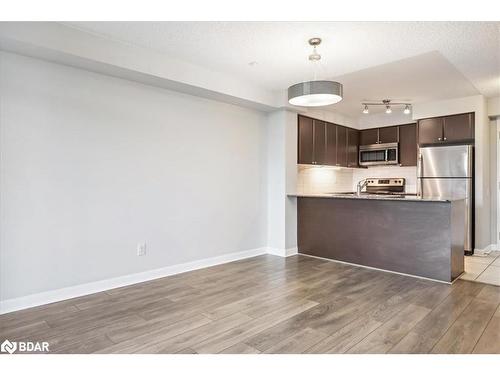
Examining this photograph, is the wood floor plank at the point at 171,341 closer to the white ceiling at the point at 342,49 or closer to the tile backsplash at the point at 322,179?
the white ceiling at the point at 342,49

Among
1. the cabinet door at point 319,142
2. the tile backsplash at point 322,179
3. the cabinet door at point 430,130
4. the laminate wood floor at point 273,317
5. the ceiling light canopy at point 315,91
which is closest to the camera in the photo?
the laminate wood floor at point 273,317

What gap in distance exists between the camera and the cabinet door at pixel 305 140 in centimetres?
531

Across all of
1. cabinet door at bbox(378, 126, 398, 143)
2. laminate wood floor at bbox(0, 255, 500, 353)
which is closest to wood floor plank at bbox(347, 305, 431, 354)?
laminate wood floor at bbox(0, 255, 500, 353)

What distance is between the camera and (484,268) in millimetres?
4234

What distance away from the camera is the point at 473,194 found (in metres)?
5.03

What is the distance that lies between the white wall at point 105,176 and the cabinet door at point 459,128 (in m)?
3.42

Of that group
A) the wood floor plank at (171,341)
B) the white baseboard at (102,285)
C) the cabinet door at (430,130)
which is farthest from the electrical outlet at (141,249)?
the cabinet door at (430,130)

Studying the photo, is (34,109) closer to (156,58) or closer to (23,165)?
(23,165)

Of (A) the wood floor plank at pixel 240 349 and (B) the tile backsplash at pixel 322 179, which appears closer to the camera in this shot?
(A) the wood floor plank at pixel 240 349

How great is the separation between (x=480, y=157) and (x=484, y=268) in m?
1.77

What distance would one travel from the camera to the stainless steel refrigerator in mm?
5031

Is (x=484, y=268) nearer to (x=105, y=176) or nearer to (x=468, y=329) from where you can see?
(x=468, y=329)

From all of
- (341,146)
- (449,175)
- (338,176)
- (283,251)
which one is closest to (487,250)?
(449,175)
